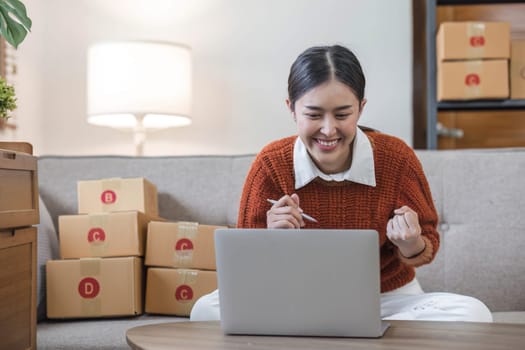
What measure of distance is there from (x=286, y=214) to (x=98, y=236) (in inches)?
31.4

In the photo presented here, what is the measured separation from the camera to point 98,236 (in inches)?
78.8

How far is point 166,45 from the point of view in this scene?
106 inches

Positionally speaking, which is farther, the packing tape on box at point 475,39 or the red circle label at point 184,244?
the packing tape on box at point 475,39

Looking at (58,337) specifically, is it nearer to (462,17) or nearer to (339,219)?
(339,219)

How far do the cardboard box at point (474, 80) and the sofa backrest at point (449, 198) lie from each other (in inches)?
21.2

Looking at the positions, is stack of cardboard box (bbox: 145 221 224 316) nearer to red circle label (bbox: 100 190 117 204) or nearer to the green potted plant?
red circle label (bbox: 100 190 117 204)

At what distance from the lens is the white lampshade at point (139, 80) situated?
264 cm

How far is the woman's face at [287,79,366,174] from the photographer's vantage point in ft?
4.84

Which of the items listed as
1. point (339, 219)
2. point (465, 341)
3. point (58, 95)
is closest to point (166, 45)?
point (58, 95)

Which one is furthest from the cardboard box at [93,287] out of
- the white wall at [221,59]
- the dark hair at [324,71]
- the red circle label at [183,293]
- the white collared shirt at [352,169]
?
the white wall at [221,59]

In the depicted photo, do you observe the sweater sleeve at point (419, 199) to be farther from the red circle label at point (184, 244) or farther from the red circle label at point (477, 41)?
the red circle label at point (477, 41)

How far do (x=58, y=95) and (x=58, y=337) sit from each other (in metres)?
1.58

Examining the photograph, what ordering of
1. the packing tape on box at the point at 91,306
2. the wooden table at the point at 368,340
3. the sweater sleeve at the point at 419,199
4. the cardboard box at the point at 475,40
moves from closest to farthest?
the wooden table at the point at 368,340 < the sweater sleeve at the point at 419,199 < the packing tape on box at the point at 91,306 < the cardboard box at the point at 475,40

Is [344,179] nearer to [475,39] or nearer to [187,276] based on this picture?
[187,276]
